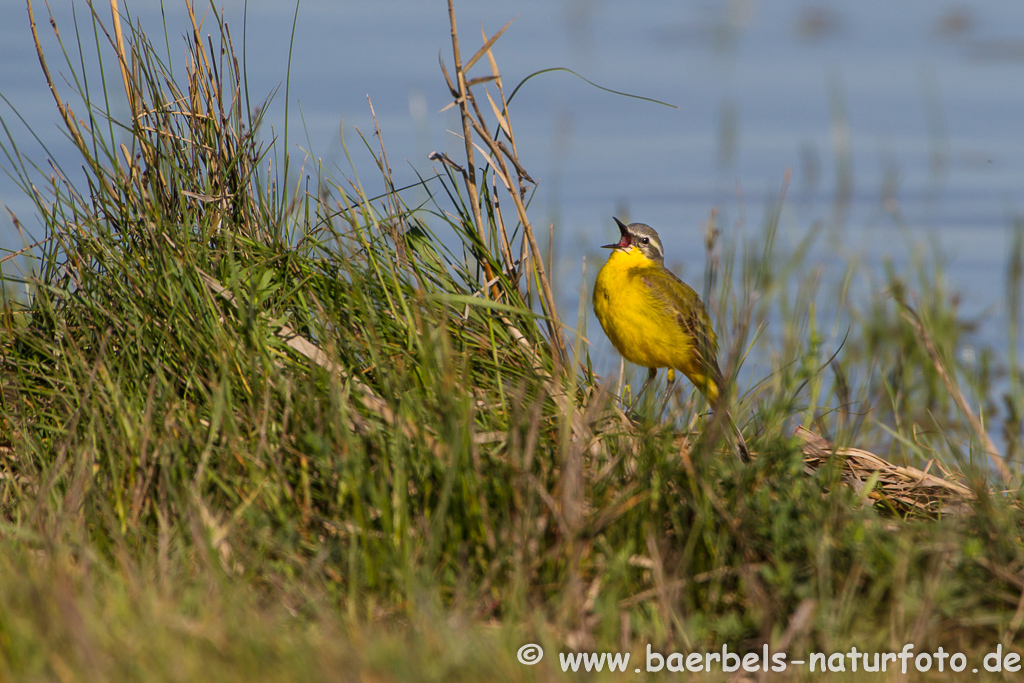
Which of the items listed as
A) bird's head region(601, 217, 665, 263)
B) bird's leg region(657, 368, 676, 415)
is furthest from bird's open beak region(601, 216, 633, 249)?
bird's leg region(657, 368, 676, 415)

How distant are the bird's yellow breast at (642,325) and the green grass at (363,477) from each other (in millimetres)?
915

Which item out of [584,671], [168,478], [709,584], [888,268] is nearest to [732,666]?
[709,584]

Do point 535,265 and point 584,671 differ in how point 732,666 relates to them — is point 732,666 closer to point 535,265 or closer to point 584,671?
point 584,671

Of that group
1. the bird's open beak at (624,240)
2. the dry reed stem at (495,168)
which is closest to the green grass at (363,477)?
the dry reed stem at (495,168)

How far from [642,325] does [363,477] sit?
2400 millimetres

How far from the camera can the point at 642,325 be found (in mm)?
5246

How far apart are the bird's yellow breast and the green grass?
0.91m

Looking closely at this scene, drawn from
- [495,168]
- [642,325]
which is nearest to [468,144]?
[495,168]

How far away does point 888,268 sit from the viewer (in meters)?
7.27

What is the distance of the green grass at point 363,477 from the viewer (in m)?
2.73

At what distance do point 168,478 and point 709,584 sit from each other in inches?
66.2

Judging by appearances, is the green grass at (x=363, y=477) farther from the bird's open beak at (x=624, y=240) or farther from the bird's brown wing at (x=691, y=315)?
the bird's open beak at (x=624, y=240)

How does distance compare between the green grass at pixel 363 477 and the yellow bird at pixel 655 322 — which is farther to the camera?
the yellow bird at pixel 655 322

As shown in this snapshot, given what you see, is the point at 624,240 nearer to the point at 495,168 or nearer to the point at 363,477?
the point at 495,168
